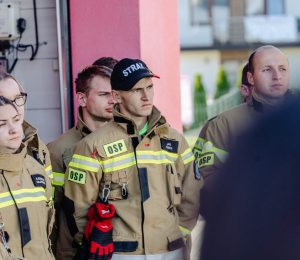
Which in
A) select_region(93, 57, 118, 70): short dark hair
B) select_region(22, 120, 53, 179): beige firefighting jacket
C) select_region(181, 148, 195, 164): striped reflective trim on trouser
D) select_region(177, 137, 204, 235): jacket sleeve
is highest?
select_region(93, 57, 118, 70): short dark hair

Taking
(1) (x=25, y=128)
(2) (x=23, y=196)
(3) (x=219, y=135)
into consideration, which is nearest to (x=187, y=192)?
(3) (x=219, y=135)

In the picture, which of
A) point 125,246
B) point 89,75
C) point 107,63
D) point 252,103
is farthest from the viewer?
point 107,63

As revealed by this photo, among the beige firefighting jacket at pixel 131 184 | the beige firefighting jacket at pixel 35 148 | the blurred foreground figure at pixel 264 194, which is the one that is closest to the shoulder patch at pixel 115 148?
the beige firefighting jacket at pixel 131 184

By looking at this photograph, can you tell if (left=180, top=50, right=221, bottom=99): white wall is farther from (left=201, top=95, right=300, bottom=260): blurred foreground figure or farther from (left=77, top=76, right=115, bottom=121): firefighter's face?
(left=201, top=95, right=300, bottom=260): blurred foreground figure

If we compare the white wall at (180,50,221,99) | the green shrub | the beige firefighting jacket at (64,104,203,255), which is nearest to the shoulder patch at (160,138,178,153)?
the beige firefighting jacket at (64,104,203,255)

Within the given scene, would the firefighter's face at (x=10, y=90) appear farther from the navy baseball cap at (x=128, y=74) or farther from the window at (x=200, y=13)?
the window at (x=200, y=13)

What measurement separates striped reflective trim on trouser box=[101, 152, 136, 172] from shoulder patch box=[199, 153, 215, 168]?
0.61 meters

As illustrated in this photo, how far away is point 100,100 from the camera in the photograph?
347cm

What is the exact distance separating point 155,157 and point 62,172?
850 mm

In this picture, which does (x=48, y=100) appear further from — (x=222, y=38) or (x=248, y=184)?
(x=222, y=38)

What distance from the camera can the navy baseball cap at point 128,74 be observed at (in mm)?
2857

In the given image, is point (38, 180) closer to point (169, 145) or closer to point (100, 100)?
point (169, 145)

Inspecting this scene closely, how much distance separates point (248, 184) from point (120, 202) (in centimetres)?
152

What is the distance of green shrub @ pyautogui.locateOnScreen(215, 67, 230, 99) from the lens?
21516 mm
